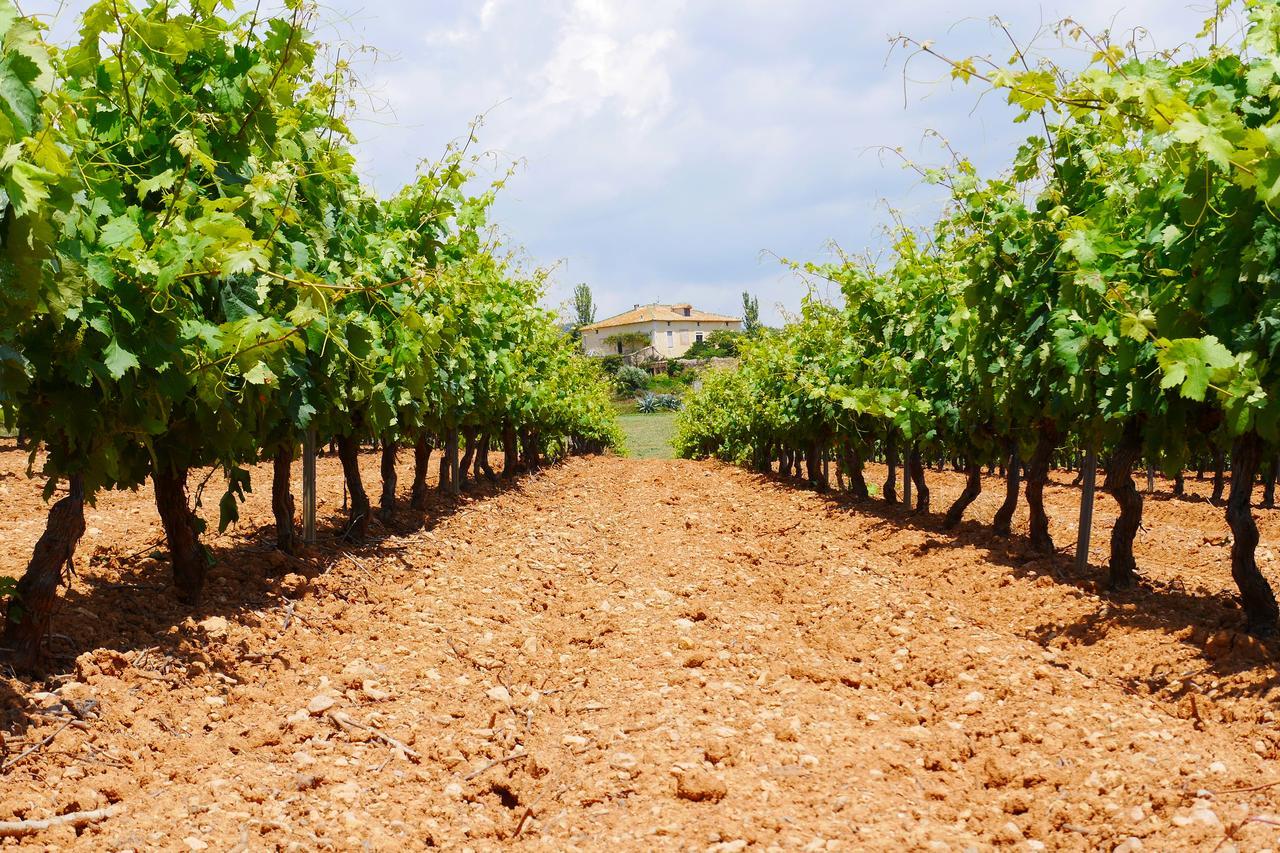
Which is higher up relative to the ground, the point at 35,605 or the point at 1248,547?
the point at 1248,547

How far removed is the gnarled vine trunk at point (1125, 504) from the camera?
6141 millimetres

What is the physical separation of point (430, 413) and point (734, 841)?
7.20m

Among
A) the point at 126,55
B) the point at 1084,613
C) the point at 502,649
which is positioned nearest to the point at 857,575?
the point at 1084,613

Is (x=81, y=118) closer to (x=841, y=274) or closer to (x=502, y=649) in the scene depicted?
(x=502, y=649)

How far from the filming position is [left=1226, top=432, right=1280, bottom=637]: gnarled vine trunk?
16.3 ft

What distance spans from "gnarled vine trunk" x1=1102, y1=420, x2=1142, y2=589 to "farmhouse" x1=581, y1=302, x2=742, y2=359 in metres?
84.4

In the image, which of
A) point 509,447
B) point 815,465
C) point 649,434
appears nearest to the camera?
point 815,465

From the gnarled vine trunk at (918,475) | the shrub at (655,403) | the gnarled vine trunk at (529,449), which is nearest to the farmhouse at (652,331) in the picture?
the shrub at (655,403)

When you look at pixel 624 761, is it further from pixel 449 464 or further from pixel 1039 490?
pixel 449 464

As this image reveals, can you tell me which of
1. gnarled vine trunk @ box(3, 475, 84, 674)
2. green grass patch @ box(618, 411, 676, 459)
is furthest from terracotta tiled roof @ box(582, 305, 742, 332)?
gnarled vine trunk @ box(3, 475, 84, 674)

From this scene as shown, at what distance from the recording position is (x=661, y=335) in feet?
315

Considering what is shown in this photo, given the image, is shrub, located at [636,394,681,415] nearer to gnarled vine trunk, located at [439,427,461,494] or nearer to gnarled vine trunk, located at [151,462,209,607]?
gnarled vine trunk, located at [439,427,461,494]

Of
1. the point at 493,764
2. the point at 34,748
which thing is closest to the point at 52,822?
the point at 34,748

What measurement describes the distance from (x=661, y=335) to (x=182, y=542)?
301 ft
